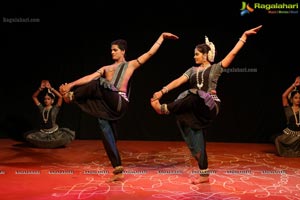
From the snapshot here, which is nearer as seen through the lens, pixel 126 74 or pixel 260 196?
pixel 260 196

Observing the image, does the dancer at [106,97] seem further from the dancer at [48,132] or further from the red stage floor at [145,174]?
the dancer at [48,132]

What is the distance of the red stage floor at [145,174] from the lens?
11.3ft

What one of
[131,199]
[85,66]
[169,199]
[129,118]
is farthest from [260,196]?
[85,66]

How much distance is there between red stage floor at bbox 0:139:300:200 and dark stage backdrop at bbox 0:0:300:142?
0.70 m

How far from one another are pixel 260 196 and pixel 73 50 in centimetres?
452

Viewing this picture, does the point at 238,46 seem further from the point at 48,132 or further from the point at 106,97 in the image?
the point at 48,132

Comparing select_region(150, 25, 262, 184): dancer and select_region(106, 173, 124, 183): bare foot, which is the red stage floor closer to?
select_region(106, 173, 124, 183): bare foot

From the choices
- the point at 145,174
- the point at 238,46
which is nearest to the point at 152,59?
the point at 145,174

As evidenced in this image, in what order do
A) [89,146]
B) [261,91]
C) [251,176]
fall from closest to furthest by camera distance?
[251,176], [89,146], [261,91]

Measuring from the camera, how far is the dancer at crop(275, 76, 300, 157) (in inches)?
222

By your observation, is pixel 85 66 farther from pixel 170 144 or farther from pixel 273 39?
pixel 273 39

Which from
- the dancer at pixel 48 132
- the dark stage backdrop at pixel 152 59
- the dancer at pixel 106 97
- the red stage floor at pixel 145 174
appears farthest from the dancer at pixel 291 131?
the dancer at pixel 48 132

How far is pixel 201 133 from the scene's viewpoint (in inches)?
150

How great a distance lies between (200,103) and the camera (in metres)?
3.68
